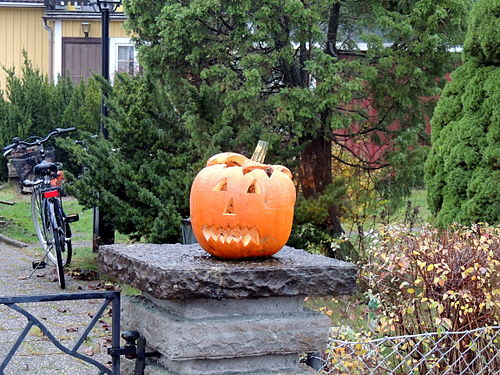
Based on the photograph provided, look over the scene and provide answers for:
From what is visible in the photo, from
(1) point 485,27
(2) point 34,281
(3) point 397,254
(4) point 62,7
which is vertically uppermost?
(4) point 62,7

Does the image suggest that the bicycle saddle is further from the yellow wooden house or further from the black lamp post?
the yellow wooden house

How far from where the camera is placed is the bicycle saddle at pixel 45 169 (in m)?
8.23

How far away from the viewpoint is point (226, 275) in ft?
9.16

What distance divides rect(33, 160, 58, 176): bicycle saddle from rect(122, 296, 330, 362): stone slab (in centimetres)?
548

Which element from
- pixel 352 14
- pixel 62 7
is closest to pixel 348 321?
pixel 352 14

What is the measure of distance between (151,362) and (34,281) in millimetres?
5515

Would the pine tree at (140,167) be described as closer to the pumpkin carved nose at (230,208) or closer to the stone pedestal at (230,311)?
the pumpkin carved nose at (230,208)

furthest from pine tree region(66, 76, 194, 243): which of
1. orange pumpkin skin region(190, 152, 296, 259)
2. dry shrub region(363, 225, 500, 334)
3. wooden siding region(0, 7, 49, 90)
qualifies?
wooden siding region(0, 7, 49, 90)

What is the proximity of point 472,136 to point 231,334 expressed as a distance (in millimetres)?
4716

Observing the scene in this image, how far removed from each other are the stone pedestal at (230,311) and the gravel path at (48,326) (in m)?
2.65

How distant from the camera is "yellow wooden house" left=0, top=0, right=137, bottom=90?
2139 cm

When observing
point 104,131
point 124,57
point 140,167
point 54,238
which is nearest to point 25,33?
point 124,57

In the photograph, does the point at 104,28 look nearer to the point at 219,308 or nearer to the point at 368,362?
the point at 368,362

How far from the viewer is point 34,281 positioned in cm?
823
